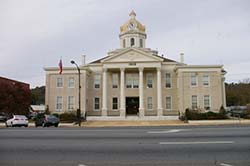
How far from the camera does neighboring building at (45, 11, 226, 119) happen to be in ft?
151

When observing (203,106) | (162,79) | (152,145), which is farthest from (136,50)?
(152,145)

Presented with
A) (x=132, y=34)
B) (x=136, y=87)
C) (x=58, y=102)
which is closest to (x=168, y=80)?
(x=136, y=87)

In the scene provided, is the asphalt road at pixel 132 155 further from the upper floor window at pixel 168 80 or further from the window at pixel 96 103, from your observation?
the window at pixel 96 103

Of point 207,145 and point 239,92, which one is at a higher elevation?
point 239,92

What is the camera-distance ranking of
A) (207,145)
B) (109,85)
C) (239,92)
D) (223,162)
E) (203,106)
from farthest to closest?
(239,92), (109,85), (203,106), (207,145), (223,162)

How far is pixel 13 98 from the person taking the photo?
43250 mm

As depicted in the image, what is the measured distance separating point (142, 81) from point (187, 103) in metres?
7.88

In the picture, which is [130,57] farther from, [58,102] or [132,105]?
[58,102]

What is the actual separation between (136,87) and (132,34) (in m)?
11.9

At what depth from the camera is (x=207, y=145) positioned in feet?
37.8

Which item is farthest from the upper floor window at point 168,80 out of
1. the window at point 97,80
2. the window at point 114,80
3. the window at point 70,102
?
the window at point 70,102

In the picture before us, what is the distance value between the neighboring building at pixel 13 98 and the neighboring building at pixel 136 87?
4.13 meters

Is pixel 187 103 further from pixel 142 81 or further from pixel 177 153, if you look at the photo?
pixel 177 153

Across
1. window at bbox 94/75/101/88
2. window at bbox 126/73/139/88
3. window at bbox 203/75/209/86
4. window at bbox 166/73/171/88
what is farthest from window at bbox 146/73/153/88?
window at bbox 203/75/209/86
